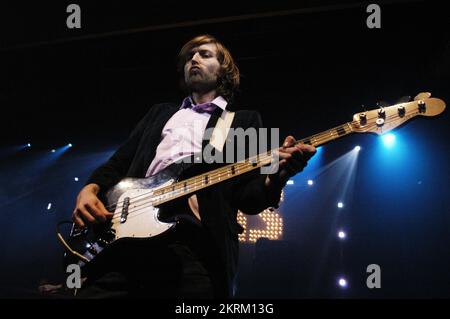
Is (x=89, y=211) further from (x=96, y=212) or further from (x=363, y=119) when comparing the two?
(x=363, y=119)

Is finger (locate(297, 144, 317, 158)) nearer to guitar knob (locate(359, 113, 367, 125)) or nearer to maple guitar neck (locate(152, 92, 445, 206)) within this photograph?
maple guitar neck (locate(152, 92, 445, 206))

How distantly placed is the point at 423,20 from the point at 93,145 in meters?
6.08

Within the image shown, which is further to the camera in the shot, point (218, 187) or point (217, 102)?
point (217, 102)

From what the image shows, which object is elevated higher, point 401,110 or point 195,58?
point 195,58

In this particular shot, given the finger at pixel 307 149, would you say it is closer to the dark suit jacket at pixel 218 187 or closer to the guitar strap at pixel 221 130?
the dark suit jacket at pixel 218 187

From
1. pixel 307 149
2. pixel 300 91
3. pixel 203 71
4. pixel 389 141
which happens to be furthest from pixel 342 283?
pixel 203 71

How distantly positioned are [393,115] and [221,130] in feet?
3.30

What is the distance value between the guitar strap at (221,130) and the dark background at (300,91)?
1925 millimetres

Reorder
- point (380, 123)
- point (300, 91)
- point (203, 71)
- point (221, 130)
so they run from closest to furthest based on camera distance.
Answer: point (380, 123), point (221, 130), point (203, 71), point (300, 91)

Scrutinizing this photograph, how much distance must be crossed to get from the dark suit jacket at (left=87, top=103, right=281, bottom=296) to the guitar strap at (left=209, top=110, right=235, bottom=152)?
31 millimetres

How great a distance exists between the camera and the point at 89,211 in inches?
60.2

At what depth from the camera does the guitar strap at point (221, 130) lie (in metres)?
1.79

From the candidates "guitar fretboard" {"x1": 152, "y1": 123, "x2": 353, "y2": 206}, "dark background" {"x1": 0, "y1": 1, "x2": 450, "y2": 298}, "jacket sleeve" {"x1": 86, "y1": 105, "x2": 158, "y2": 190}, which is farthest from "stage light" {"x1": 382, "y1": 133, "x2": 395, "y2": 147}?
"jacket sleeve" {"x1": 86, "y1": 105, "x2": 158, "y2": 190}

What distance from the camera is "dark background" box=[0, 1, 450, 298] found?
3.45 metres
